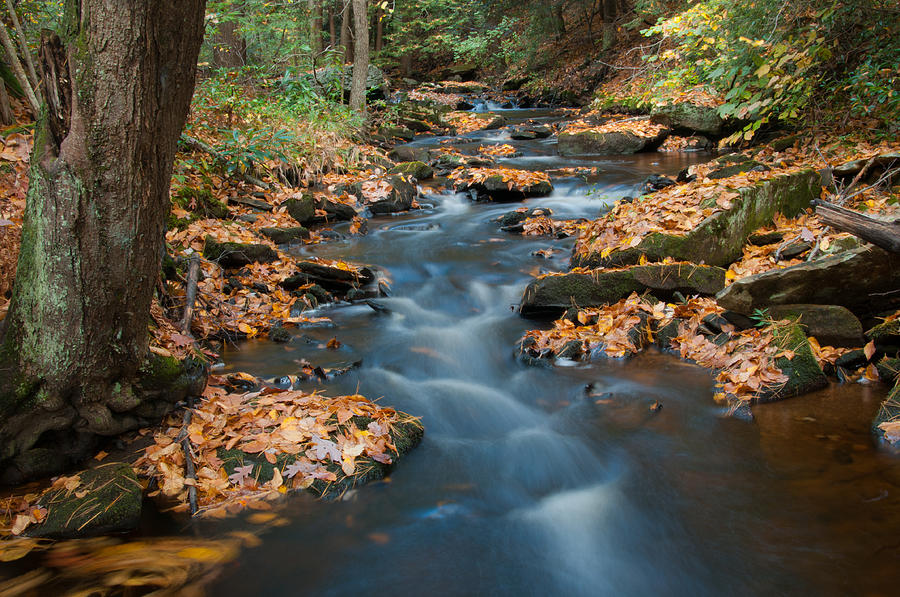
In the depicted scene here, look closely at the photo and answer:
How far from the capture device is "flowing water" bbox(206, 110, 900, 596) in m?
3.07

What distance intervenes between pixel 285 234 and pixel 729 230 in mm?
6425

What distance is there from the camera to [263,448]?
371 centimetres

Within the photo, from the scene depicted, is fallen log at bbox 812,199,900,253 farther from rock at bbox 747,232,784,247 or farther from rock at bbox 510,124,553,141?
rock at bbox 510,124,553,141

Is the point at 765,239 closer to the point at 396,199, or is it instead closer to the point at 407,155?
the point at 396,199

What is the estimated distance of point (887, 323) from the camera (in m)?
4.74

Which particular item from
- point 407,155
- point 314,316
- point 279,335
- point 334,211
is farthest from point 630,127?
point 279,335

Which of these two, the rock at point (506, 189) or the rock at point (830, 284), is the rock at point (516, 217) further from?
the rock at point (830, 284)

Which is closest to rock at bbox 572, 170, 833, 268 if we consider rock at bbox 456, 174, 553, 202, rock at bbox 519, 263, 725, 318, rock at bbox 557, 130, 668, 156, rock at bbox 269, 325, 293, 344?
rock at bbox 519, 263, 725, 318

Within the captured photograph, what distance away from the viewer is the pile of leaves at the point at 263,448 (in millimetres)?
3459

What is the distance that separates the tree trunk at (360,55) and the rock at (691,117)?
778 centimetres

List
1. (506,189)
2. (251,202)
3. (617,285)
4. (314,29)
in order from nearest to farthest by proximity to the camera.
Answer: (617,285) < (251,202) < (506,189) < (314,29)

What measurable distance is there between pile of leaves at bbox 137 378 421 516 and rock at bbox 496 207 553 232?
6.03m

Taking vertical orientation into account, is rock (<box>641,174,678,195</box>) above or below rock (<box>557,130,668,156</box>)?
below

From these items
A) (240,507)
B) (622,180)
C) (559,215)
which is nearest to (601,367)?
(240,507)
